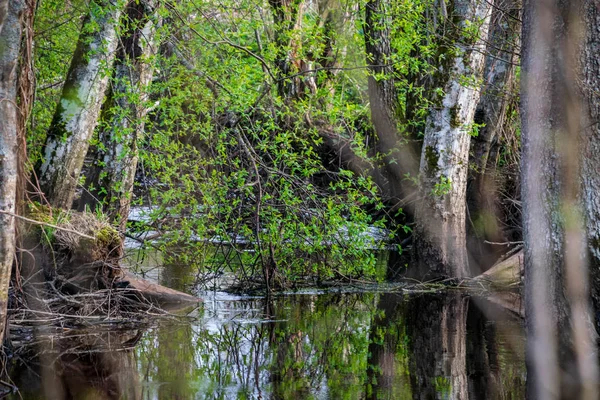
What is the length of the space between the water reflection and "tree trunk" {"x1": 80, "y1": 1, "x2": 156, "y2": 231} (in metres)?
2.04

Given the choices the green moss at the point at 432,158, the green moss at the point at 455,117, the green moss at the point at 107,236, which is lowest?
the green moss at the point at 107,236

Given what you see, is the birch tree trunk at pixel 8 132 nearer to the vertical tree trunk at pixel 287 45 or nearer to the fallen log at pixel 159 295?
the vertical tree trunk at pixel 287 45

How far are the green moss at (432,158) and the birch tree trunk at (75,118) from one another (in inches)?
211

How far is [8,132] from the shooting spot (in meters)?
6.12

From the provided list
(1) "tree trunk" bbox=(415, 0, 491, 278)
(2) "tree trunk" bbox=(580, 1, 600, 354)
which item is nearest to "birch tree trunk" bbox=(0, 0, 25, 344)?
(2) "tree trunk" bbox=(580, 1, 600, 354)

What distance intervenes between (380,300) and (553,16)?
567 centimetres

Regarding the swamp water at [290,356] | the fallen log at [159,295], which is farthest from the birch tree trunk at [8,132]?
the fallen log at [159,295]

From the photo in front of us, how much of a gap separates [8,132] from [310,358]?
3.53 metres

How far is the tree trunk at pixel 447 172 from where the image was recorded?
13.1m

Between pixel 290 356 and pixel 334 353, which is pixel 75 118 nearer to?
pixel 290 356

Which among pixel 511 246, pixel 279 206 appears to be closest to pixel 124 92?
pixel 279 206

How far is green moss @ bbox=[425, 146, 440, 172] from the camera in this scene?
43.8 feet

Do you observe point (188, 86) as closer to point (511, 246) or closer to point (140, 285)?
point (140, 285)

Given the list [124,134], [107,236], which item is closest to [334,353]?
[107,236]
